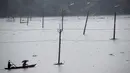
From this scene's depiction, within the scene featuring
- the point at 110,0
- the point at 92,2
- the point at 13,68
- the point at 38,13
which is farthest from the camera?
the point at 38,13

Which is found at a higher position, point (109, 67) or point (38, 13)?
point (38, 13)

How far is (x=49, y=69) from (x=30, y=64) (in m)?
Result: 0.47

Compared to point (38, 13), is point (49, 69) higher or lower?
lower

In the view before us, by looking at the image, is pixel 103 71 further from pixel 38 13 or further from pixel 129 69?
pixel 38 13

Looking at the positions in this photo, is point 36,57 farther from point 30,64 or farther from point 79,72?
point 79,72

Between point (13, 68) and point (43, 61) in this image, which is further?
point (43, 61)

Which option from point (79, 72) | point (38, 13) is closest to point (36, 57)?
point (79, 72)

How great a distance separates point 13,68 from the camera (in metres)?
4.03

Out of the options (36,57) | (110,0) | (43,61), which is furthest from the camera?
(110,0)

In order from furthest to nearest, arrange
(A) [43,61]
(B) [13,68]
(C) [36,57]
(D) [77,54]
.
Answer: (D) [77,54]
(C) [36,57]
(A) [43,61]
(B) [13,68]

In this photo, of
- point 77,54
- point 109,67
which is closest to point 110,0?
point 77,54

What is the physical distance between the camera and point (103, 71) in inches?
150

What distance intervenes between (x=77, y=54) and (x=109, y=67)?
1.42m

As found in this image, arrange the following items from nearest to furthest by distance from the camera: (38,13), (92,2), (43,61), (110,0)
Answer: (43,61)
(92,2)
(110,0)
(38,13)
